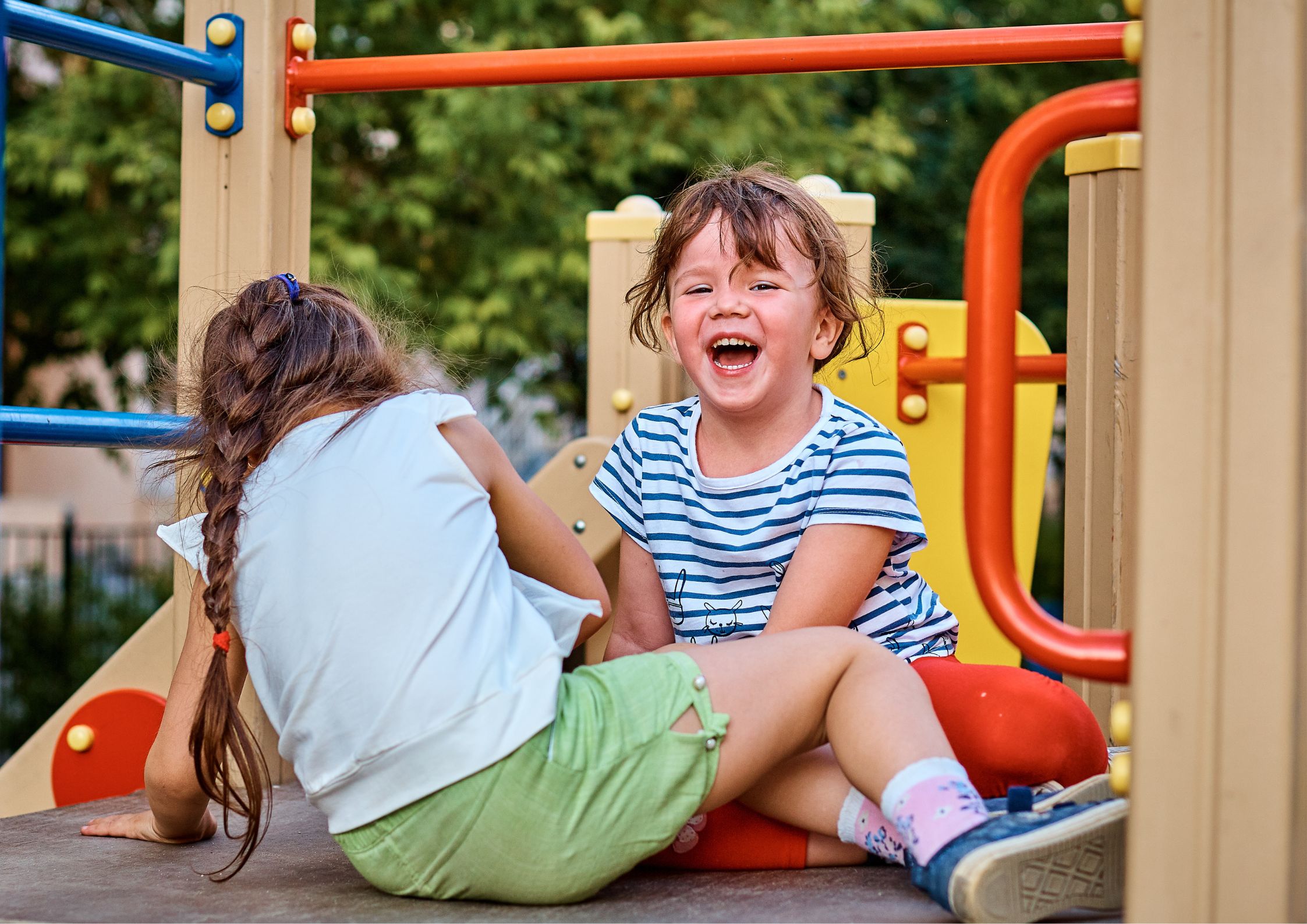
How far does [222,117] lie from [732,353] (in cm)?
96

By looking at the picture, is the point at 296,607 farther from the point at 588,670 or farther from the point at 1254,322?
the point at 1254,322

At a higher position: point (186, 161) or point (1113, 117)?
point (186, 161)

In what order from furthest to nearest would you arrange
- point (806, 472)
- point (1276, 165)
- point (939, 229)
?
point (939, 229)
point (806, 472)
point (1276, 165)

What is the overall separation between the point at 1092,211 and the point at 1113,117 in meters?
1.16

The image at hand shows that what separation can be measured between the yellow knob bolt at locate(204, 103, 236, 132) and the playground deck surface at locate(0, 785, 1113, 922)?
116 centimetres

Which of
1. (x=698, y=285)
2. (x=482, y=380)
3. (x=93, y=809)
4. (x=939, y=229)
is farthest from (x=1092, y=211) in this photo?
(x=939, y=229)

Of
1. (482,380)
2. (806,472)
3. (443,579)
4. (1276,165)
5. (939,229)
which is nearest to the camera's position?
(1276,165)

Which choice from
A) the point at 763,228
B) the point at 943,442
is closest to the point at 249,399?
the point at 763,228

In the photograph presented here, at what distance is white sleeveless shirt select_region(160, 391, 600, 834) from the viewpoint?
1444 millimetres

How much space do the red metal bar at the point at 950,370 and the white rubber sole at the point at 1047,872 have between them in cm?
131

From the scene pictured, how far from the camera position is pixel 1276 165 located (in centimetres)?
111

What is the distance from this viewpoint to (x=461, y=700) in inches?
56.9

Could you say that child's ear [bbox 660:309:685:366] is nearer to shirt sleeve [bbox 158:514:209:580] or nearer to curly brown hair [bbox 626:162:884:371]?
curly brown hair [bbox 626:162:884:371]

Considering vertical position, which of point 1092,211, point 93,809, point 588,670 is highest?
point 1092,211
